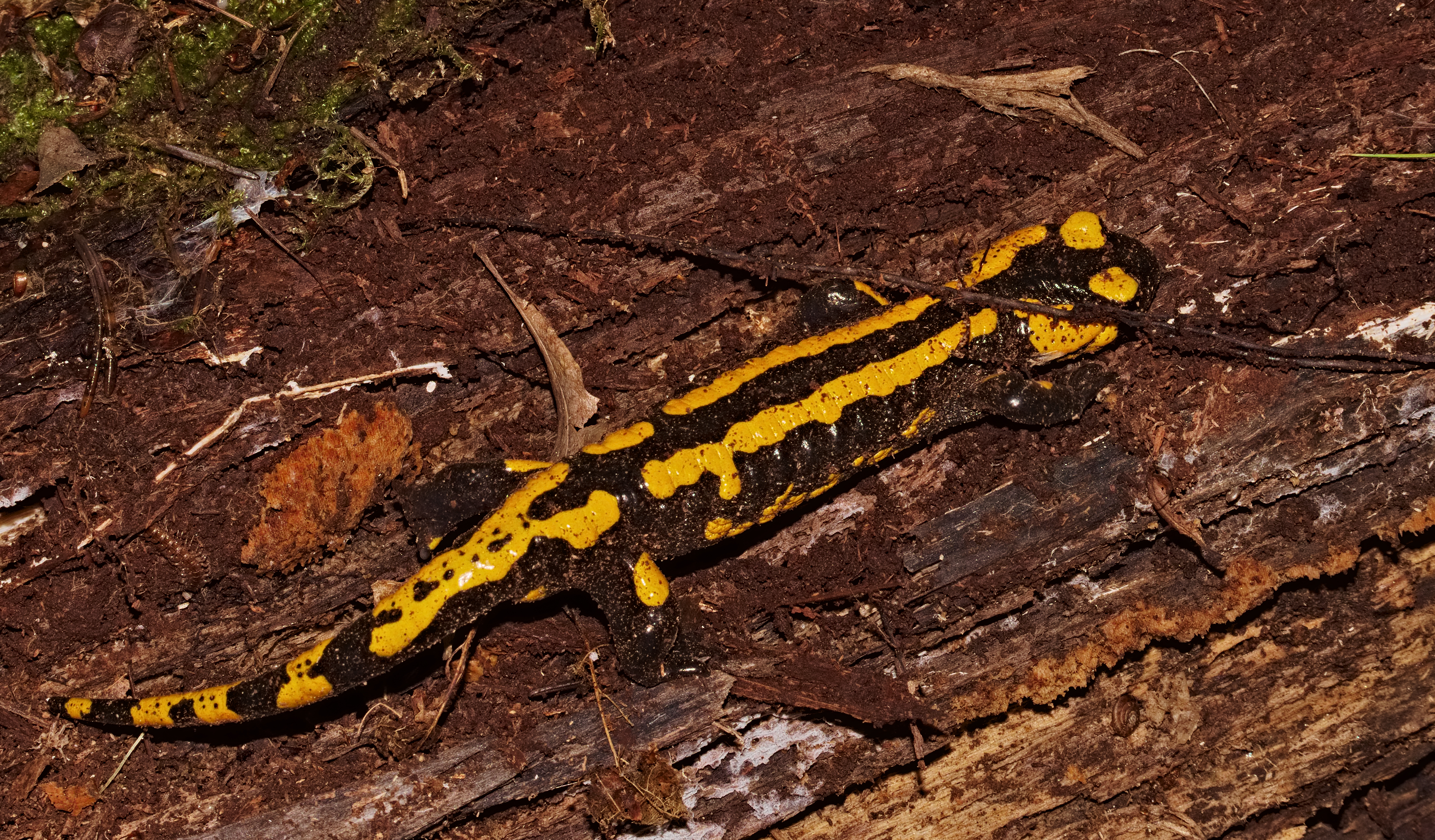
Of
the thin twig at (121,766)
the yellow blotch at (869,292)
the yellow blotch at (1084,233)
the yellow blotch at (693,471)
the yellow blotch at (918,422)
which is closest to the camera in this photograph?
the yellow blotch at (693,471)

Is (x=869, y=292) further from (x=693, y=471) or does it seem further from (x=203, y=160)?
(x=203, y=160)

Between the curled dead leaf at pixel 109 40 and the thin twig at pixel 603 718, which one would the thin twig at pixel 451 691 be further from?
the curled dead leaf at pixel 109 40

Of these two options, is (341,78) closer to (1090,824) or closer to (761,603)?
(761,603)

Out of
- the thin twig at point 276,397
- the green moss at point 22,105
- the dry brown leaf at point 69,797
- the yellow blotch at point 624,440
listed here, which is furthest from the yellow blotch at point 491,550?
the green moss at point 22,105

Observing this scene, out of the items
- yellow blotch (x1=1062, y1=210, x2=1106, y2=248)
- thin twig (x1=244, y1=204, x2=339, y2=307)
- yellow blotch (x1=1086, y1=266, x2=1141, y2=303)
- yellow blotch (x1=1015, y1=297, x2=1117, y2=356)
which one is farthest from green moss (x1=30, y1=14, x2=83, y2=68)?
yellow blotch (x1=1086, y1=266, x2=1141, y2=303)

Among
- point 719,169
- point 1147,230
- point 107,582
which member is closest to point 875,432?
point 719,169

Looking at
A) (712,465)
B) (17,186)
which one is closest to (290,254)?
(17,186)

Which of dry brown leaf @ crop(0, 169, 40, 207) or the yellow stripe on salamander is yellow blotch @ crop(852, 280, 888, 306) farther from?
dry brown leaf @ crop(0, 169, 40, 207)
